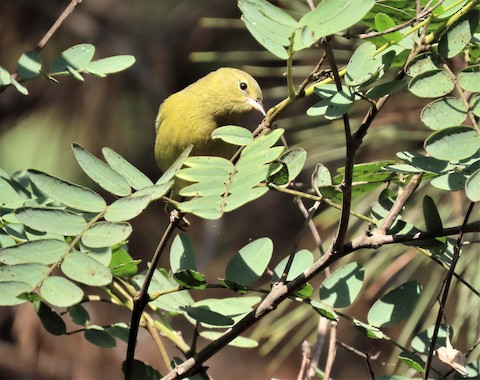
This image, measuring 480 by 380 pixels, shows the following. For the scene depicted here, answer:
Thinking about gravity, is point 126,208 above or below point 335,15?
below

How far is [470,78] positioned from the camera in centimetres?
122

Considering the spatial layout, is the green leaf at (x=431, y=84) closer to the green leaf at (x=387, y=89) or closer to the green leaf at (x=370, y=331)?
the green leaf at (x=387, y=89)

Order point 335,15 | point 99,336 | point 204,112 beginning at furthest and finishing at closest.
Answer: point 204,112 < point 99,336 < point 335,15

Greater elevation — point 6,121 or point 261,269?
point 261,269

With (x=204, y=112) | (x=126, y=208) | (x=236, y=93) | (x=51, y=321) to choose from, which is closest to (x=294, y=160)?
(x=126, y=208)

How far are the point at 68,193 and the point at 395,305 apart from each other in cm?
62

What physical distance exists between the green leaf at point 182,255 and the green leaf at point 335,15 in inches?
25.1

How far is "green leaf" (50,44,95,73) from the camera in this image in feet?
5.21

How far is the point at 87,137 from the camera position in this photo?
5305 millimetres

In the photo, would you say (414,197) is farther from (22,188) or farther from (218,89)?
(22,188)

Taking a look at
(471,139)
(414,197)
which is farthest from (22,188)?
(414,197)

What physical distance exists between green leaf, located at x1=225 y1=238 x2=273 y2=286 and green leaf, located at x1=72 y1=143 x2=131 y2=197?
29cm

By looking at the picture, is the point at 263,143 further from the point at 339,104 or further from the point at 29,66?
the point at 29,66

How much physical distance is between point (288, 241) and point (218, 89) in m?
2.95
